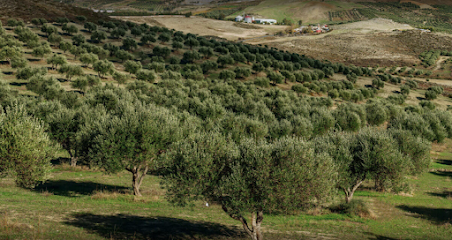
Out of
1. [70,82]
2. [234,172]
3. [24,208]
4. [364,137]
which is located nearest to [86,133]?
[24,208]

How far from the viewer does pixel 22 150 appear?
82.8 ft

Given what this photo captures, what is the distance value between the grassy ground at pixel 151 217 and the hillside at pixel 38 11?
150m

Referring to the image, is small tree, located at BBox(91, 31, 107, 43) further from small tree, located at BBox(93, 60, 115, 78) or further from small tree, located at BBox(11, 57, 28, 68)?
small tree, located at BBox(11, 57, 28, 68)

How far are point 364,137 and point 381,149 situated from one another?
4.39 m

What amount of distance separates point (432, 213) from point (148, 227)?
3890 cm

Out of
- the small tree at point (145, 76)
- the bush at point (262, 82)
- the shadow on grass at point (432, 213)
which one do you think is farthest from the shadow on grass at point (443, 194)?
the small tree at point (145, 76)

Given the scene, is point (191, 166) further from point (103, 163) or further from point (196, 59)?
point (196, 59)

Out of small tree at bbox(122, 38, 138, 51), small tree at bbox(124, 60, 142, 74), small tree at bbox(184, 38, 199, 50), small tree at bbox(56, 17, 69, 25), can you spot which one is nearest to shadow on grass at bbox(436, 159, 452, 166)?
small tree at bbox(124, 60, 142, 74)

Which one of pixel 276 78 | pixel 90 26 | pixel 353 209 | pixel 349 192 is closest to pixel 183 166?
pixel 353 209

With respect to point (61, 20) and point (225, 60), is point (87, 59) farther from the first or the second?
point (61, 20)

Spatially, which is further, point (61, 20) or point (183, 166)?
point (61, 20)

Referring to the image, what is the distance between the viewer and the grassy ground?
2531 centimetres

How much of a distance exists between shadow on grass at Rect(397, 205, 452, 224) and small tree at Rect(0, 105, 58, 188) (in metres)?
46.1

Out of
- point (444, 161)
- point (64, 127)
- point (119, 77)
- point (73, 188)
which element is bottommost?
point (444, 161)
